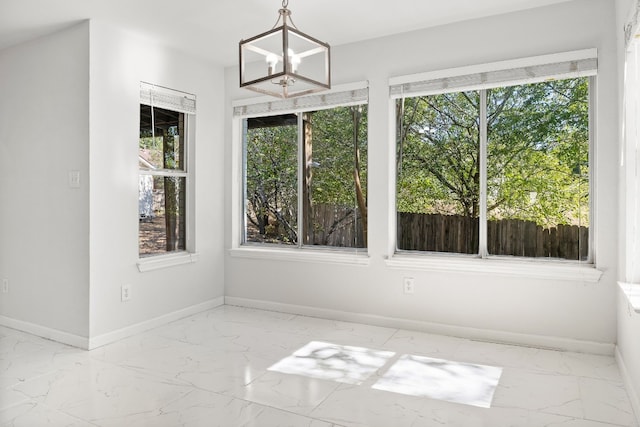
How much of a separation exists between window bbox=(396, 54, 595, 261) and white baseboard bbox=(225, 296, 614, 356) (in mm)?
607

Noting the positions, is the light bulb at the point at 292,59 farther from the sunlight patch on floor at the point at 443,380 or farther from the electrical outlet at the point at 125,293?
the electrical outlet at the point at 125,293

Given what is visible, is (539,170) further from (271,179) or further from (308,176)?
(271,179)

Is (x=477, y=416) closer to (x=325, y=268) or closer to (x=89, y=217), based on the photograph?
(x=325, y=268)

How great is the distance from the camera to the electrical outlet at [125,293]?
3605mm

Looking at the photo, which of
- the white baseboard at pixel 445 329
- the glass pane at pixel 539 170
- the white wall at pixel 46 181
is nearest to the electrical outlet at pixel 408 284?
the white baseboard at pixel 445 329

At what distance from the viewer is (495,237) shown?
353cm

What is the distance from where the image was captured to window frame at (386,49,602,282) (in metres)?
3.14

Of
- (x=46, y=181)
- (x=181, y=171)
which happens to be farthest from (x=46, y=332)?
(x=181, y=171)

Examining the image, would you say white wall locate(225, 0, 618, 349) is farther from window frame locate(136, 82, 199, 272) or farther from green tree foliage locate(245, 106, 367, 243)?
window frame locate(136, 82, 199, 272)

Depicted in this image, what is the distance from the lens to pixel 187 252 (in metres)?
4.29

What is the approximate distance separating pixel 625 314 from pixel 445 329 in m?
1.27

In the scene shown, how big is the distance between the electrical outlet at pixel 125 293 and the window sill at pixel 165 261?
0.18 m

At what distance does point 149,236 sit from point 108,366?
1.27 meters

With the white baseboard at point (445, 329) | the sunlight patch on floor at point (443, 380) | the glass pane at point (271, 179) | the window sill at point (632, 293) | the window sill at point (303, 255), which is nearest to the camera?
the window sill at point (632, 293)
